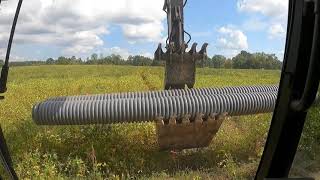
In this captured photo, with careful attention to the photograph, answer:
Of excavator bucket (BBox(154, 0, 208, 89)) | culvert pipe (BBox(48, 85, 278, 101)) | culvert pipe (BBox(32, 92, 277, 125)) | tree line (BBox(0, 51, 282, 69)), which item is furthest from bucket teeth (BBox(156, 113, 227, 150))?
tree line (BBox(0, 51, 282, 69))

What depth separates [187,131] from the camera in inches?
167

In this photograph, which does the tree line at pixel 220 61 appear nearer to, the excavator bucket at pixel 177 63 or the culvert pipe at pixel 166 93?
the culvert pipe at pixel 166 93

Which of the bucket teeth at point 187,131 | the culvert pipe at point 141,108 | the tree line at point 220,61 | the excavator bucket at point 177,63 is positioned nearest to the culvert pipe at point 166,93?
the culvert pipe at point 141,108

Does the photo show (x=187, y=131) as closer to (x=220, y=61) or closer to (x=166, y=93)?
(x=166, y=93)

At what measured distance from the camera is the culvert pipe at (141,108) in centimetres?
240

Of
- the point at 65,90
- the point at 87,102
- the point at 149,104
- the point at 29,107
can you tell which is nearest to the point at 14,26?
the point at 65,90

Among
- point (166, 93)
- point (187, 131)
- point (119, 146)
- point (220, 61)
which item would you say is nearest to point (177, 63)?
point (166, 93)

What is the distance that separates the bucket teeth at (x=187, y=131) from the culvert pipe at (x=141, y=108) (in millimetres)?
127

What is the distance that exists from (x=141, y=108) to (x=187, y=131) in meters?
1.24

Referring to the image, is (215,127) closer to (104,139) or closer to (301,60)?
(104,139)

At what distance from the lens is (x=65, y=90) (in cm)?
215

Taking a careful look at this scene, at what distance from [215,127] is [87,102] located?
4.78 ft

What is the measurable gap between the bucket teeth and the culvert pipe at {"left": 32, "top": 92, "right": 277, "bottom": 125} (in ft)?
0.42

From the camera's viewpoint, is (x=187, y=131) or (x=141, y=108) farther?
(x=187, y=131)
